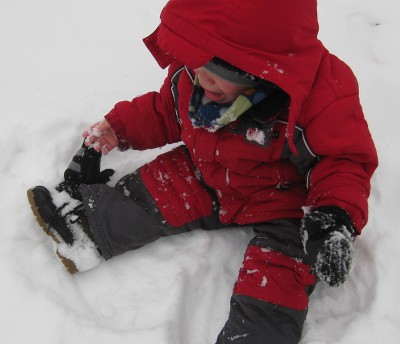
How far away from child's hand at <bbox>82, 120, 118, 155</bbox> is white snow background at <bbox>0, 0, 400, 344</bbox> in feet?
0.51

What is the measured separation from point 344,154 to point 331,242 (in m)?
0.21

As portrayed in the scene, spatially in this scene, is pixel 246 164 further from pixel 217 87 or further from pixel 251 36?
pixel 251 36

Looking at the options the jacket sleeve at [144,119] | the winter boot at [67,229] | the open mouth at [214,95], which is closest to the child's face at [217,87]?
the open mouth at [214,95]

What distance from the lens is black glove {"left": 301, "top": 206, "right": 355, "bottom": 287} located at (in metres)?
0.96

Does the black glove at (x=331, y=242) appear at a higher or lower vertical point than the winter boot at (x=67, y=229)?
lower

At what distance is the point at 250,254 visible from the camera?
119cm

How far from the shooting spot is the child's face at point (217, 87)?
38.7 inches

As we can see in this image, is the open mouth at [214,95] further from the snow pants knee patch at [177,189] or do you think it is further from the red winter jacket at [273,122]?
the snow pants knee patch at [177,189]

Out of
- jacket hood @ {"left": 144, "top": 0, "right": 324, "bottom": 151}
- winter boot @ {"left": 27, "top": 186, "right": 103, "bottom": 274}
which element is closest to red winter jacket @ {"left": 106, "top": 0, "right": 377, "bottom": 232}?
jacket hood @ {"left": 144, "top": 0, "right": 324, "bottom": 151}

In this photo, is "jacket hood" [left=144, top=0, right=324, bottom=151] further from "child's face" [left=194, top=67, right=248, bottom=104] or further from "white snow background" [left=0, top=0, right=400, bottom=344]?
"white snow background" [left=0, top=0, right=400, bottom=344]

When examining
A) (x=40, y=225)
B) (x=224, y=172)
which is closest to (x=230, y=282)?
(x=224, y=172)

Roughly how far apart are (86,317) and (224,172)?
535mm

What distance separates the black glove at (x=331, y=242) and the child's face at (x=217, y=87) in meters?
0.33

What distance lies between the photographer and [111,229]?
1266 mm
